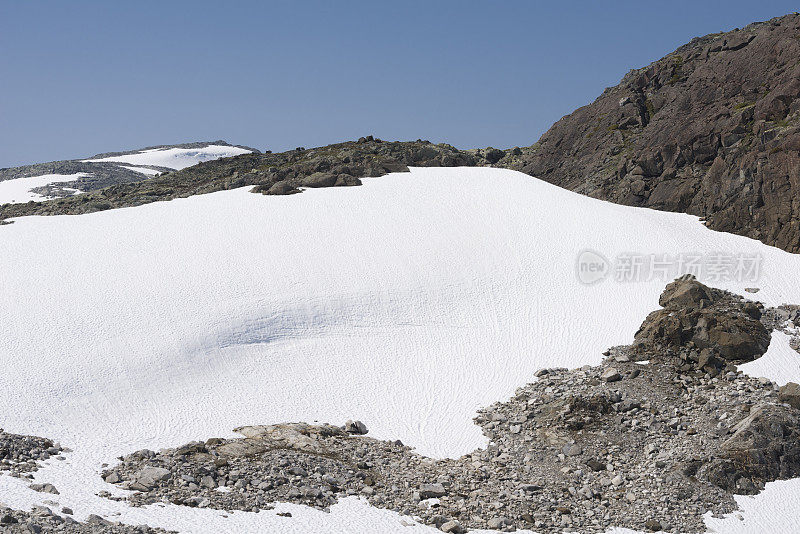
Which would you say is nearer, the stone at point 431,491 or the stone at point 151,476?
the stone at point 151,476

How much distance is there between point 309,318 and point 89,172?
10404 cm

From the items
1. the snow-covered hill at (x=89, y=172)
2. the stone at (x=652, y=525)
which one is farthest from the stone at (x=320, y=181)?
the snow-covered hill at (x=89, y=172)

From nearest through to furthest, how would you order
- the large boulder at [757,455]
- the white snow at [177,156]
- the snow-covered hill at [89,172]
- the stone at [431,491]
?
the stone at [431,491] → the large boulder at [757,455] → the snow-covered hill at [89,172] → the white snow at [177,156]

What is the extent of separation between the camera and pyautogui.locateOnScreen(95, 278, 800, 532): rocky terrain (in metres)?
15.9

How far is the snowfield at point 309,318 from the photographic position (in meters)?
19.7

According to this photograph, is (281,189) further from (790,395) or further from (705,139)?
(790,395)

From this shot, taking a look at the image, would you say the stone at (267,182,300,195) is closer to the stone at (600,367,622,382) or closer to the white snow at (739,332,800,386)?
the stone at (600,367,622,382)

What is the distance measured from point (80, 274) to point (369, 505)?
2147 centimetres

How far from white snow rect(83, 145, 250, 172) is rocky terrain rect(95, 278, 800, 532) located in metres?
149

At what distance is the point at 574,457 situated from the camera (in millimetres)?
18969

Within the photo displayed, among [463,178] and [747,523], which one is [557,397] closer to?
[747,523]

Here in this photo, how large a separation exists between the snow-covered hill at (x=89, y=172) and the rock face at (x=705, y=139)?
70958 mm

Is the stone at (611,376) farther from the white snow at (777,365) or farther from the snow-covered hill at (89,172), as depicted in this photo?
the snow-covered hill at (89,172)

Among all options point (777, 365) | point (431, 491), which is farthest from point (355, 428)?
point (777, 365)
